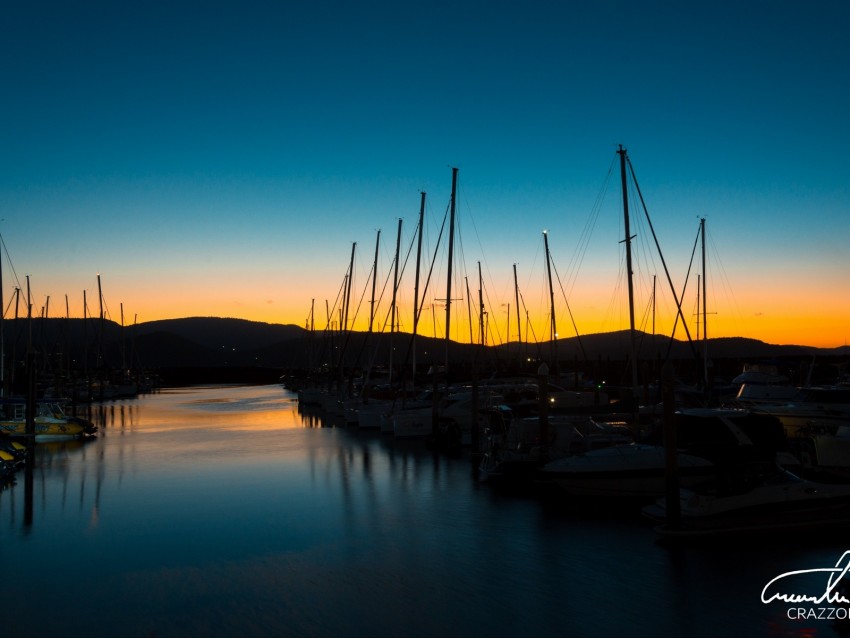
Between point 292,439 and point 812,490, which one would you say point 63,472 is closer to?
point 292,439

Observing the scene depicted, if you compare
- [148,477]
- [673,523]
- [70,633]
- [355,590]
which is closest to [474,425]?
[148,477]

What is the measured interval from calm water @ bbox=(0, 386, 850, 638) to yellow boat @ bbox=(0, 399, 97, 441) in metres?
11.6

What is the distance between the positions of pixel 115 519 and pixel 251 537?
491cm

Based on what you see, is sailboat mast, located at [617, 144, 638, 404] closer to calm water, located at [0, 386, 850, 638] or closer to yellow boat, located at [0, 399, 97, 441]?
calm water, located at [0, 386, 850, 638]

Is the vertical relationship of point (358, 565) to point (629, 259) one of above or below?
below

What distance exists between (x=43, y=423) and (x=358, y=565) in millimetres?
29861

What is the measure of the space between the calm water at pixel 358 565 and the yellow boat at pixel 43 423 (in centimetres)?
1164

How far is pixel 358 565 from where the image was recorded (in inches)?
627

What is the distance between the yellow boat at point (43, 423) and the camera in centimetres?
3741
